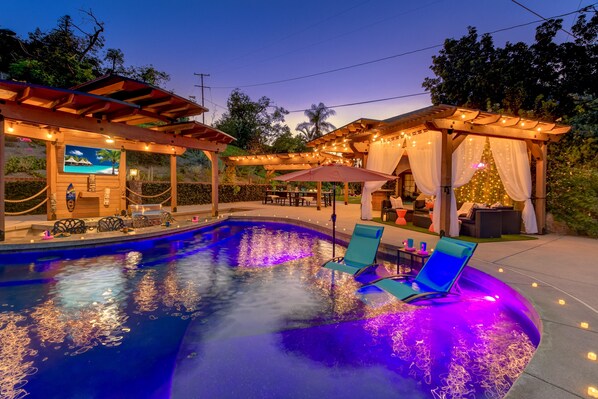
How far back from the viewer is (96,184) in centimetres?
1250

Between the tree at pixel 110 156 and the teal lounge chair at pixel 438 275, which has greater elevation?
the tree at pixel 110 156

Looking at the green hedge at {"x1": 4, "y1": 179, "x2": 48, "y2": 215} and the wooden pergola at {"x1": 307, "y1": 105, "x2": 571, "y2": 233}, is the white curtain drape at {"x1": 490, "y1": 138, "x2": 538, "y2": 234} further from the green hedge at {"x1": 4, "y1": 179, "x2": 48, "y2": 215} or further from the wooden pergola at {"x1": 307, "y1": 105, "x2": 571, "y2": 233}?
the green hedge at {"x1": 4, "y1": 179, "x2": 48, "y2": 215}

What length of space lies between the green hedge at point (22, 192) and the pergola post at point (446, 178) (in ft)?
51.6

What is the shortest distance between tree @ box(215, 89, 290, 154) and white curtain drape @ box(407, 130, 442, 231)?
2521cm

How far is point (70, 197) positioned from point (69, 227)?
349cm

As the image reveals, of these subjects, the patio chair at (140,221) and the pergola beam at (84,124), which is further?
the patio chair at (140,221)

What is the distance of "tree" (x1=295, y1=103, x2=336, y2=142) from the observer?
3481 cm

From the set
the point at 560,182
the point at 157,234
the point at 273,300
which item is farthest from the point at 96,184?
the point at 560,182

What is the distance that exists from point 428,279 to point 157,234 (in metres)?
7.97

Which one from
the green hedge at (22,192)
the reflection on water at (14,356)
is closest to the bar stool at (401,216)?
the reflection on water at (14,356)

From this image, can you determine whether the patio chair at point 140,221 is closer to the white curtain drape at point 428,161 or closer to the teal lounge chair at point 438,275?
the teal lounge chair at point 438,275

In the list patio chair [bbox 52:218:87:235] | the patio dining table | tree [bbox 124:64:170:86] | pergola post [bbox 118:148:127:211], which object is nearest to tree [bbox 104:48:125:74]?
tree [bbox 124:64:170:86]

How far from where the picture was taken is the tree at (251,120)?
3475 centimetres

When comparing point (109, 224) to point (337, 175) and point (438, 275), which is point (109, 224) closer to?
point (337, 175)
